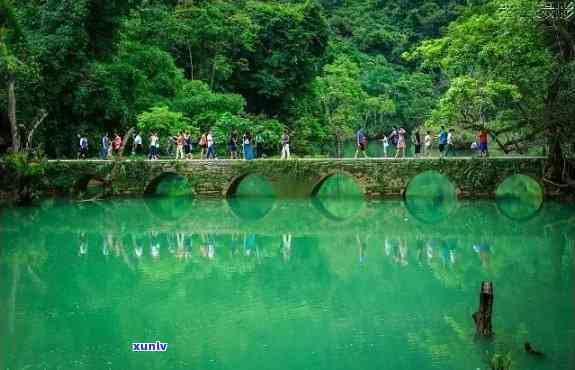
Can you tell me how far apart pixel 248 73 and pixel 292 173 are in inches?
563

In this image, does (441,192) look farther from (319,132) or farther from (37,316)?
(37,316)

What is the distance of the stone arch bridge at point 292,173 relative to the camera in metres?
27.2

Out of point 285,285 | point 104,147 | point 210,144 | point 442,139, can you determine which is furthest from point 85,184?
point 285,285

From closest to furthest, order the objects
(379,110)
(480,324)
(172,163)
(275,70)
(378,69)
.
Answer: (480,324) → (172,163) → (275,70) → (379,110) → (378,69)

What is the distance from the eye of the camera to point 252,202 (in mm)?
29172

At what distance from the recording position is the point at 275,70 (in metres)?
41.0

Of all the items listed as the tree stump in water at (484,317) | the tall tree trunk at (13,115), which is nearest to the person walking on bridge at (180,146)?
the tall tree trunk at (13,115)

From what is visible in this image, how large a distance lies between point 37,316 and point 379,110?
135ft

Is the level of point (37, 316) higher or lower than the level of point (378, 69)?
lower

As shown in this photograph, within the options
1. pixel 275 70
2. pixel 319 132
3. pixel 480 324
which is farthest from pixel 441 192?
pixel 480 324

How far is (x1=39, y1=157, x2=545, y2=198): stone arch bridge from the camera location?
89.2ft

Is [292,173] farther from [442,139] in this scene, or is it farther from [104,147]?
[104,147]

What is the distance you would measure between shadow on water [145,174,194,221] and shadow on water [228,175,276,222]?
179 cm
